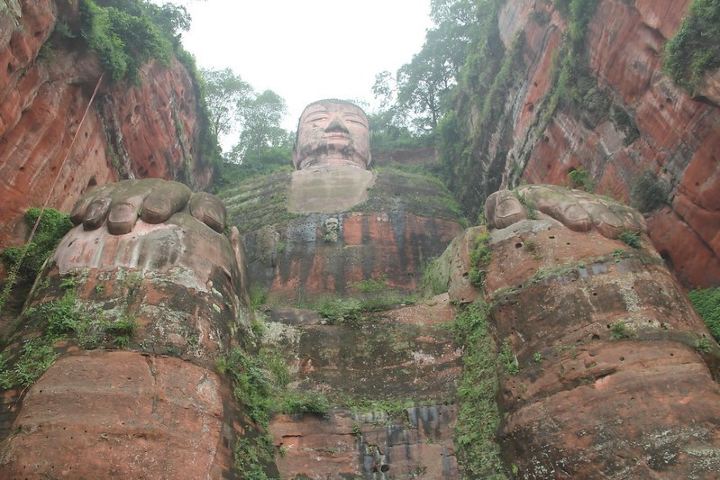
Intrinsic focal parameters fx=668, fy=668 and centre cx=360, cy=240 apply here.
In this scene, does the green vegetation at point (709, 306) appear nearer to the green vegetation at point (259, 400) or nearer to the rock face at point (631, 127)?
the rock face at point (631, 127)

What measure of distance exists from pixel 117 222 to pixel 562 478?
641 cm

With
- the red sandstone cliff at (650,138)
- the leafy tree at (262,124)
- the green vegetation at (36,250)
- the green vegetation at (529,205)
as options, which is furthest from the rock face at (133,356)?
the leafy tree at (262,124)

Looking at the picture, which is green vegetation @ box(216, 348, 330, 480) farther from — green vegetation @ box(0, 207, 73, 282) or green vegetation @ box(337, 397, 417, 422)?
green vegetation @ box(0, 207, 73, 282)

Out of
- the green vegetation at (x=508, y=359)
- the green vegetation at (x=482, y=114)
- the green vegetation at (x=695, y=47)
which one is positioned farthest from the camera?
the green vegetation at (x=482, y=114)

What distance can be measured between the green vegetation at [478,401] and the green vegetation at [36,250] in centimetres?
607

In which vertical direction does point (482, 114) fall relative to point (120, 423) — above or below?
above

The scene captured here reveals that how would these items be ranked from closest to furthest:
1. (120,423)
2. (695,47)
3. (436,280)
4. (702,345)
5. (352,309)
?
(120,423)
(702,345)
(695,47)
(352,309)
(436,280)

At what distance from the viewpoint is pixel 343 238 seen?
51.1 feet

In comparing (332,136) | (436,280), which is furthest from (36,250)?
(332,136)

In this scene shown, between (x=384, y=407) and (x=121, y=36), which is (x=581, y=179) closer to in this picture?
(x=384, y=407)

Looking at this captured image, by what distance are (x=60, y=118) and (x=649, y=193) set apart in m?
10.1

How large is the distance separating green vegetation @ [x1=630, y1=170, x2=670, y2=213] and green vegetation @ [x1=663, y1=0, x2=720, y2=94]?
1.65 meters

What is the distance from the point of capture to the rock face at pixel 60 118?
33.3ft

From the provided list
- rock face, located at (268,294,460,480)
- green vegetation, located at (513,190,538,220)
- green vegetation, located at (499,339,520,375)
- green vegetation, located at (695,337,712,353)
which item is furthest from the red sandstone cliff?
rock face, located at (268,294,460,480)
